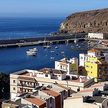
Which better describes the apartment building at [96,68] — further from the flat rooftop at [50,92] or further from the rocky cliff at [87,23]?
the rocky cliff at [87,23]

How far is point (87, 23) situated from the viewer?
102m

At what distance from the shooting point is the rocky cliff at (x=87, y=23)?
97.8 metres

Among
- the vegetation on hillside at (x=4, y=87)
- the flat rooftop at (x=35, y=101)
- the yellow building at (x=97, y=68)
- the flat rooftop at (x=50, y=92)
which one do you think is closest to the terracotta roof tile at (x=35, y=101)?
the flat rooftop at (x=35, y=101)

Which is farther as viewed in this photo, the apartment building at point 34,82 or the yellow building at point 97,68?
the yellow building at point 97,68

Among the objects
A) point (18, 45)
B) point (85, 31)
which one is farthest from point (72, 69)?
point (85, 31)

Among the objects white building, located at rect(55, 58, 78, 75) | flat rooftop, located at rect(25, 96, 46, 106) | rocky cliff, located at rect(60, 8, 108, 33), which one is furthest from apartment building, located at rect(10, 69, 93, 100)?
rocky cliff, located at rect(60, 8, 108, 33)

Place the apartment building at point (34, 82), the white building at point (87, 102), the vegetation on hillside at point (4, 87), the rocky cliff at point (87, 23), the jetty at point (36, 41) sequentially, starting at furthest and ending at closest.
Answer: the rocky cliff at point (87, 23) < the jetty at point (36, 41) < the vegetation on hillside at point (4, 87) < the apartment building at point (34, 82) < the white building at point (87, 102)

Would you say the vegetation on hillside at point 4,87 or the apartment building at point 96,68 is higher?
the apartment building at point 96,68

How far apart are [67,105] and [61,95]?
3708mm

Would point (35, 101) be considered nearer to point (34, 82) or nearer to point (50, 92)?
point (50, 92)

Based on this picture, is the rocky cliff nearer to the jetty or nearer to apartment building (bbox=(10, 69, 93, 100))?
the jetty

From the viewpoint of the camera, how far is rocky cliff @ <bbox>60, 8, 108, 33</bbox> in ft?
321

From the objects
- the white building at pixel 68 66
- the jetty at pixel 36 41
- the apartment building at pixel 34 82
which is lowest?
the jetty at pixel 36 41

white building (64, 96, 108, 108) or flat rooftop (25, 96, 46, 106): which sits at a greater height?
white building (64, 96, 108, 108)
